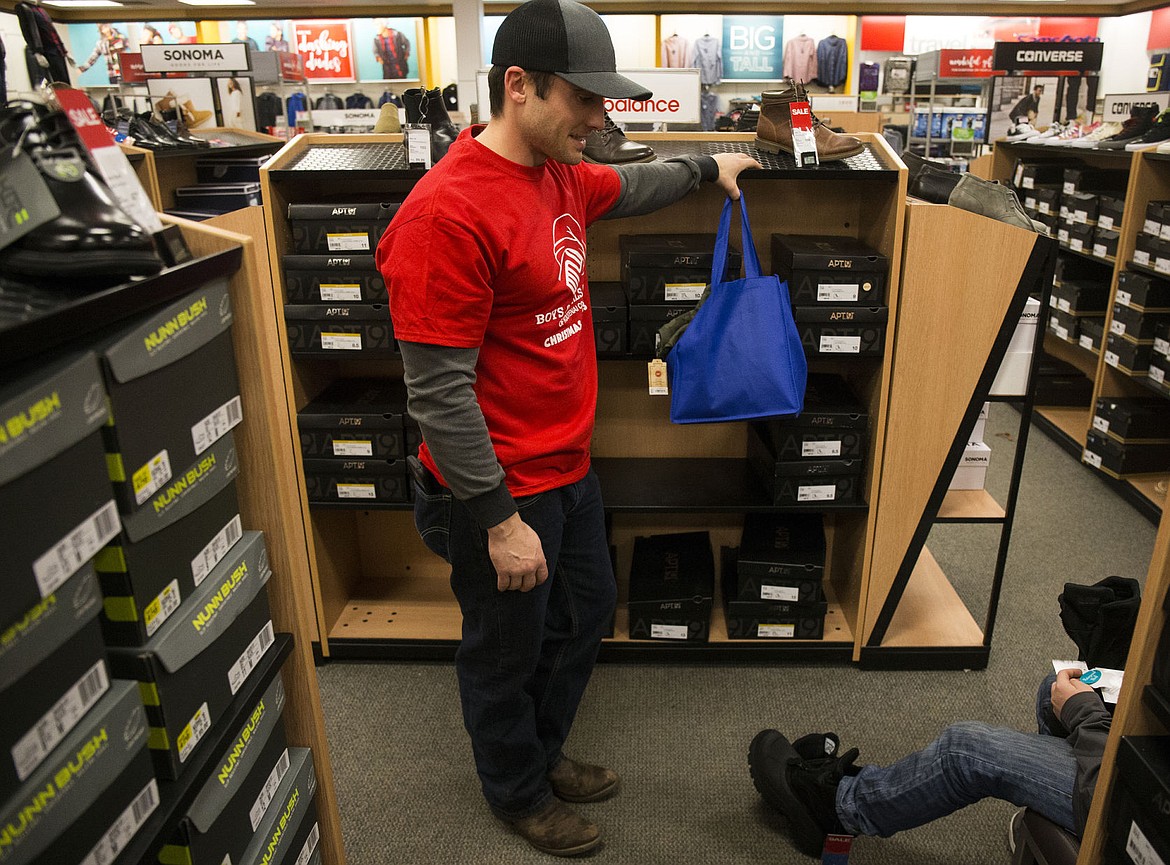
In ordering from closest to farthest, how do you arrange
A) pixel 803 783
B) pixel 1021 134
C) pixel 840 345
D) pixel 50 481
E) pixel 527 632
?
pixel 50 481 → pixel 527 632 → pixel 803 783 → pixel 840 345 → pixel 1021 134

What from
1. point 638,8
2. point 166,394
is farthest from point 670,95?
point 638,8

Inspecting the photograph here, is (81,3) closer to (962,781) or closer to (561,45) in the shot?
(561,45)

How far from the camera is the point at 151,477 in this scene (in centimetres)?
98

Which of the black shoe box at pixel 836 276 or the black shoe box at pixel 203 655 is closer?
the black shoe box at pixel 203 655

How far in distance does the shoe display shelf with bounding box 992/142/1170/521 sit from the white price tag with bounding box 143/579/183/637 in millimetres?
3551

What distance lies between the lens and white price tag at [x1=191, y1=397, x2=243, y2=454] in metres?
1.09

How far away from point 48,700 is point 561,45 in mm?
1137

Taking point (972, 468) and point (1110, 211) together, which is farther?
point (1110, 211)

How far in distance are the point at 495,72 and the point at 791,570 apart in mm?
1619

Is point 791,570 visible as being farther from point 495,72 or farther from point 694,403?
point 495,72

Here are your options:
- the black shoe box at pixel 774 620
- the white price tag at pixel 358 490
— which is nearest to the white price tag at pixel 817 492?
the black shoe box at pixel 774 620

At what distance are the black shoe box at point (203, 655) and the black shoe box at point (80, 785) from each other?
0.13 feet

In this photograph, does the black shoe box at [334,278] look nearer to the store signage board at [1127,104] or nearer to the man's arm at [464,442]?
the man's arm at [464,442]

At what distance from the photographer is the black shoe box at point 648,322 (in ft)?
7.57
